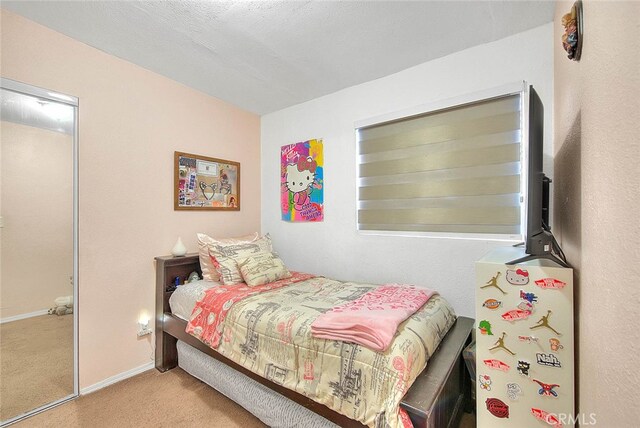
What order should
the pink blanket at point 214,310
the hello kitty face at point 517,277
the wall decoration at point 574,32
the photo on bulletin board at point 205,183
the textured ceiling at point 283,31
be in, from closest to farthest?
1. the wall decoration at point 574,32
2. the hello kitty face at point 517,277
3. the textured ceiling at point 283,31
4. the pink blanket at point 214,310
5. the photo on bulletin board at point 205,183

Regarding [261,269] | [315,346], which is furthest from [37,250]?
[315,346]

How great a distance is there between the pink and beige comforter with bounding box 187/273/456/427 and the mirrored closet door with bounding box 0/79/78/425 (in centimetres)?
99

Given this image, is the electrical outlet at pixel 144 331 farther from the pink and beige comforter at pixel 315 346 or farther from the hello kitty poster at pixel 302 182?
the hello kitty poster at pixel 302 182

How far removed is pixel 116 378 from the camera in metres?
2.23

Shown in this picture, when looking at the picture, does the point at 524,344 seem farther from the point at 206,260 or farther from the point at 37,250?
the point at 37,250

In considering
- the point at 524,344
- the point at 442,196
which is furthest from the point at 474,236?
the point at 524,344

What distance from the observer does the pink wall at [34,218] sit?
1.85 metres

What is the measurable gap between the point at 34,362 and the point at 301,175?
2.66m

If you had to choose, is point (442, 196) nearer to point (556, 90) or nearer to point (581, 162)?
point (556, 90)

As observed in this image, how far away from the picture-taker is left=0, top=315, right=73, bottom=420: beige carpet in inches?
73.4

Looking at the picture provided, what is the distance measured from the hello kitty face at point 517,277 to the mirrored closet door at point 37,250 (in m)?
2.80

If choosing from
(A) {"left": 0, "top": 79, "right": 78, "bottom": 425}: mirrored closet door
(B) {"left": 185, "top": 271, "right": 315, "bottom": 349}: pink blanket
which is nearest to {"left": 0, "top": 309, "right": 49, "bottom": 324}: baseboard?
(A) {"left": 0, "top": 79, "right": 78, "bottom": 425}: mirrored closet door

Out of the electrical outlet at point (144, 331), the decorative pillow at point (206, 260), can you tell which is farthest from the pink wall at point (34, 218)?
the decorative pillow at point (206, 260)

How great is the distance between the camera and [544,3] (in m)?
1.68
